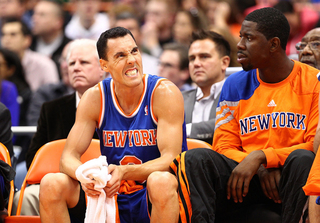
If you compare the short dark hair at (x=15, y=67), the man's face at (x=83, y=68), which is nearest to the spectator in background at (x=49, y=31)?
the short dark hair at (x=15, y=67)

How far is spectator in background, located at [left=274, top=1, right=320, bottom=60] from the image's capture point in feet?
18.9

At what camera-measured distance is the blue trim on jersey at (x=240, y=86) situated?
3.07m

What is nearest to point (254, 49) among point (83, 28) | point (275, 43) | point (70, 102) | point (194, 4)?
point (275, 43)

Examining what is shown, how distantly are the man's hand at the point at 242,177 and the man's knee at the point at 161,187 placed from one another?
35 cm

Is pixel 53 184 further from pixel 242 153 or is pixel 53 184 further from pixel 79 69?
pixel 79 69

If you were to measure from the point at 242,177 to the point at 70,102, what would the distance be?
2.04 m

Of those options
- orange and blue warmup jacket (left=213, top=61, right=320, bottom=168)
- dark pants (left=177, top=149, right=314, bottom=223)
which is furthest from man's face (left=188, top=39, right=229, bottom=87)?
dark pants (left=177, top=149, right=314, bottom=223)

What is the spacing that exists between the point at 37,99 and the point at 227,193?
11.0 ft

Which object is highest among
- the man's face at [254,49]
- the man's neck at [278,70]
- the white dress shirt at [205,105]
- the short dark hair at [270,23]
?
the short dark hair at [270,23]

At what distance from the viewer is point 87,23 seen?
6820 mm

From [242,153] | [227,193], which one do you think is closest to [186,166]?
[227,193]

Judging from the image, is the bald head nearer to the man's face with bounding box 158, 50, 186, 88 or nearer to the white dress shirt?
the white dress shirt

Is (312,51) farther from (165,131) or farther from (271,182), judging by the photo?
(165,131)

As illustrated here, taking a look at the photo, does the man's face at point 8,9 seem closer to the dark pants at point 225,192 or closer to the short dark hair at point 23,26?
the short dark hair at point 23,26
